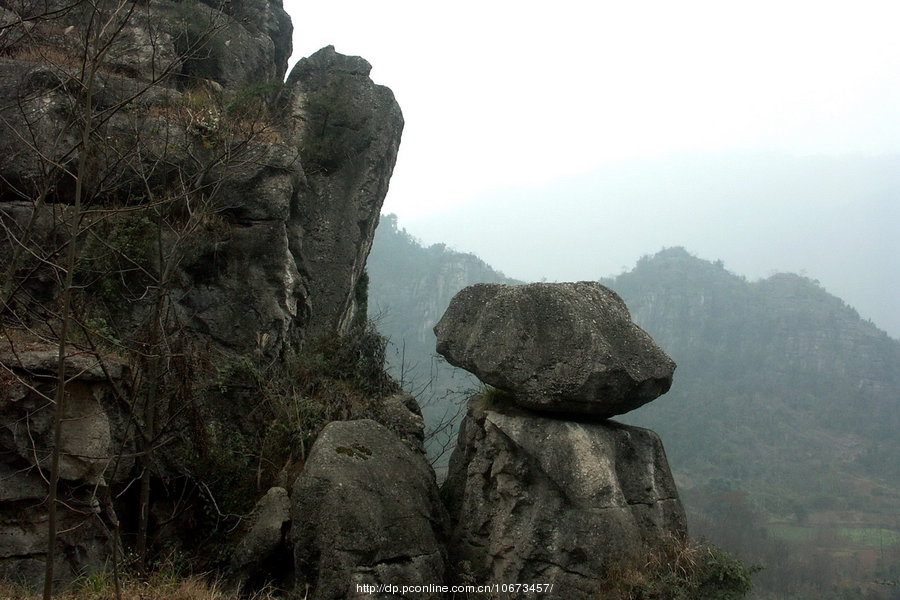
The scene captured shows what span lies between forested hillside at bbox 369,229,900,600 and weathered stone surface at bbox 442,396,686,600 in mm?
30924

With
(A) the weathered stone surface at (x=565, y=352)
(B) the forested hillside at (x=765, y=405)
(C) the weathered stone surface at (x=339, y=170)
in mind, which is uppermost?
(C) the weathered stone surface at (x=339, y=170)

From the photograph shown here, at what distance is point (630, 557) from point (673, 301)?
337ft

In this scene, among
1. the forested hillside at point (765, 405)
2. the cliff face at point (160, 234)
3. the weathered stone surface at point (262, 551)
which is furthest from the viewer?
the forested hillside at point (765, 405)

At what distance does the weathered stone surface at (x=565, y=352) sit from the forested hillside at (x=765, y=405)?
30788 mm

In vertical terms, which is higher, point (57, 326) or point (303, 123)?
point (303, 123)

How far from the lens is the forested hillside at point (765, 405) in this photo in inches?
1967

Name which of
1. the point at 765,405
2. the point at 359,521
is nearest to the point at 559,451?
the point at 359,521

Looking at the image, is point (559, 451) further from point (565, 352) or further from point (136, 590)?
point (136, 590)

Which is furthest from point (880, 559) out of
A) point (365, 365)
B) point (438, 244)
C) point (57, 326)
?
point (438, 244)

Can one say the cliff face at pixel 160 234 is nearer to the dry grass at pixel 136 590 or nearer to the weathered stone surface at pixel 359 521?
the dry grass at pixel 136 590

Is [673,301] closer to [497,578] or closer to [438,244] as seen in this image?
[438,244]

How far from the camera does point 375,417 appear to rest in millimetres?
9406

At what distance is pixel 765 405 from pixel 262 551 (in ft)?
290

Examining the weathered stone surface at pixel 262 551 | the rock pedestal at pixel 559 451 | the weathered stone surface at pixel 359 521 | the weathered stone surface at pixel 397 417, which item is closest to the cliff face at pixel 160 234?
the weathered stone surface at pixel 262 551
